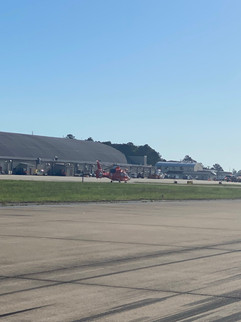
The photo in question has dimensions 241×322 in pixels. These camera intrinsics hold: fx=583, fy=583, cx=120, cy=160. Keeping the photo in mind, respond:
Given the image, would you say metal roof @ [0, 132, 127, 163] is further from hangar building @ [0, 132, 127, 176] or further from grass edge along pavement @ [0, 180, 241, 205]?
grass edge along pavement @ [0, 180, 241, 205]

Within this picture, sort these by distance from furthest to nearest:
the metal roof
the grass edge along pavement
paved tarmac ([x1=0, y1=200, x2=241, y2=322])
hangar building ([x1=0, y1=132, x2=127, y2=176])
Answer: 1. the metal roof
2. hangar building ([x1=0, y1=132, x2=127, y2=176])
3. the grass edge along pavement
4. paved tarmac ([x1=0, y1=200, x2=241, y2=322])

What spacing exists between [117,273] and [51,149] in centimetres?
14185

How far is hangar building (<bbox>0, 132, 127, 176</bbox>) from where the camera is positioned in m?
136

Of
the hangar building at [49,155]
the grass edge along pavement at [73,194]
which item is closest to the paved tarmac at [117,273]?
the grass edge along pavement at [73,194]

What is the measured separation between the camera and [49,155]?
149750 mm

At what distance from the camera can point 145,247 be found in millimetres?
18016

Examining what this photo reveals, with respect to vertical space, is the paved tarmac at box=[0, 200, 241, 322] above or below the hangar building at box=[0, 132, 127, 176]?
below

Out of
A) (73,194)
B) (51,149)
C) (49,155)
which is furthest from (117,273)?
(51,149)

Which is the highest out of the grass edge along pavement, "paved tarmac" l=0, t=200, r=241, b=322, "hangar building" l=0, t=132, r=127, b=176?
"hangar building" l=0, t=132, r=127, b=176

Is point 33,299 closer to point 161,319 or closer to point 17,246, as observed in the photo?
point 161,319

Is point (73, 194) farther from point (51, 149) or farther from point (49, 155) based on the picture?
point (51, 149)

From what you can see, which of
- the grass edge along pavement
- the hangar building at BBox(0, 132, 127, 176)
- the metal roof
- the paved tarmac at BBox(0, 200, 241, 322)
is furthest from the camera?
the metal roof

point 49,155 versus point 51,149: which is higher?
point 51,149

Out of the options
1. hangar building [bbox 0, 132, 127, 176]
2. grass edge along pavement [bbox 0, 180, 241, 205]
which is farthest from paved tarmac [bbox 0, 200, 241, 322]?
hangar building [bbox 0, 132, 127, 176]
